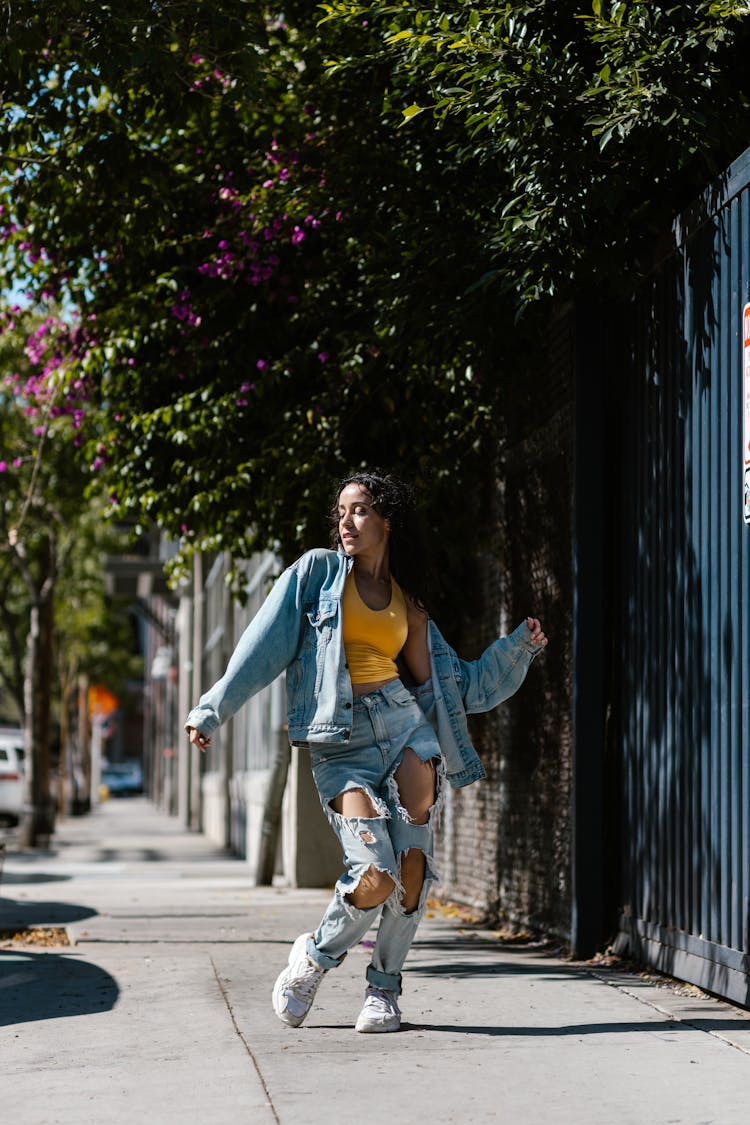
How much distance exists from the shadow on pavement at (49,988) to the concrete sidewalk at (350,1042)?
0.04 feet

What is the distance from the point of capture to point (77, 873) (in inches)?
655

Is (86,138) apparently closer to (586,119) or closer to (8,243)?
(8,243)

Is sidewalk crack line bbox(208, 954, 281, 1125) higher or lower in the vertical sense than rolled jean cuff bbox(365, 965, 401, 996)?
lower

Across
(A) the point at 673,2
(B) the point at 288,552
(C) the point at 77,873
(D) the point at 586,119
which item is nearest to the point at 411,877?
(D) the point at 586,119

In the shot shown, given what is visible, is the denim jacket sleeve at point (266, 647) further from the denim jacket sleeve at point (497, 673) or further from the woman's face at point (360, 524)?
the denim jacket sleeve at point (497, 673)

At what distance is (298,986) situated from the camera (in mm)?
5406

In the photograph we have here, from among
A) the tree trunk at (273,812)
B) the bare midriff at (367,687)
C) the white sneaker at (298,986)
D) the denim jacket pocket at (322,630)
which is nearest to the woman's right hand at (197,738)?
the denim jacket pocket at (322,630)

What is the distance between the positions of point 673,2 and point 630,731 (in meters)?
3.10

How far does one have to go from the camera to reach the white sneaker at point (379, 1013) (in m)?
5.45

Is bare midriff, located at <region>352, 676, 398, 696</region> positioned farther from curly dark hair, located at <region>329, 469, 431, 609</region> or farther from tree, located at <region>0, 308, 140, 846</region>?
tree, located at <region>0, 308, 140, 846</region>

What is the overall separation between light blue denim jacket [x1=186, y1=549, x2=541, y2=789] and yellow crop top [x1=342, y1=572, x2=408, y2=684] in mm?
65

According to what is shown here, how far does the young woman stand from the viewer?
5.34m

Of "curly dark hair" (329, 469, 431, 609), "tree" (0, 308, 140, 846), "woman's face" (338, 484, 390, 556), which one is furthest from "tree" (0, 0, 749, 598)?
"tree" (0, 308, 140, 846)

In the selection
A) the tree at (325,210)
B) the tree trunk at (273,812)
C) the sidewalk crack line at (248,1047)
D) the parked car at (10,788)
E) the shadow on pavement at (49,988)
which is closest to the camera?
the sidewalk crack line at (248,1047)
